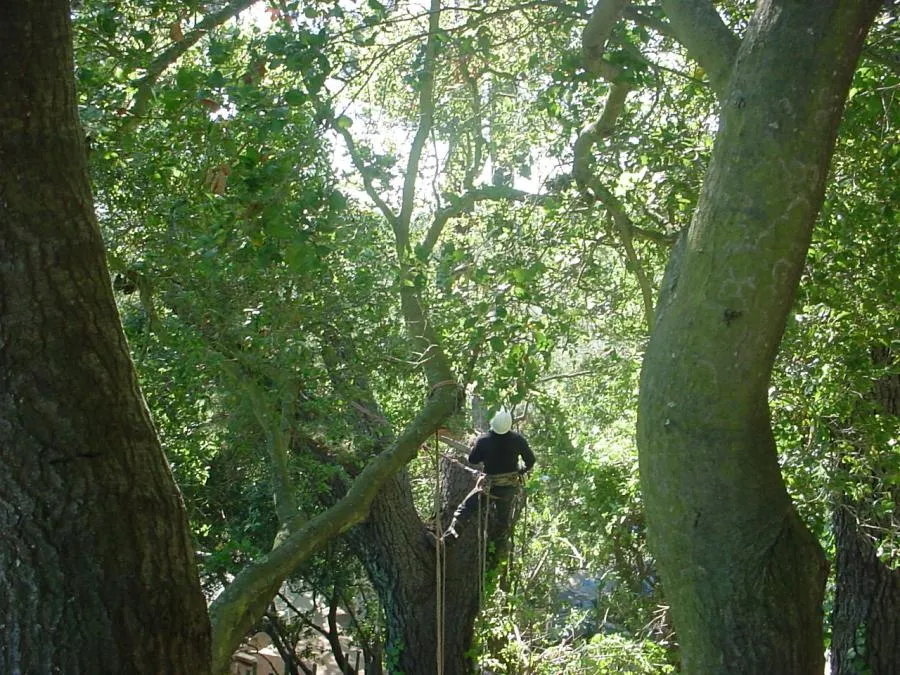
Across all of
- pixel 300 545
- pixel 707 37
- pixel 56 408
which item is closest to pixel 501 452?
pixel 300 545

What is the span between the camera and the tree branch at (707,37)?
3557 millimetres

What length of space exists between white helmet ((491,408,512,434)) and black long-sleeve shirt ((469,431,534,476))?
0.20 metres

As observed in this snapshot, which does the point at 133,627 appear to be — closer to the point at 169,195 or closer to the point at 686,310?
the point at 686,310

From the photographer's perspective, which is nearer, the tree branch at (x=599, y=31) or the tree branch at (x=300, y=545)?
the tree branch at (x=599, y=31)

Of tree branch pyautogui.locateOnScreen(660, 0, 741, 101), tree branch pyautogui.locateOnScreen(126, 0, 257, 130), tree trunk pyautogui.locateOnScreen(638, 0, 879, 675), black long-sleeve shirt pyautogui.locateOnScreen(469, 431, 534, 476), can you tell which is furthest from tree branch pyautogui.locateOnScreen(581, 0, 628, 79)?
black long-sleeve shirt pyautogui.locateOnScreen(469, 431, 534, 476)

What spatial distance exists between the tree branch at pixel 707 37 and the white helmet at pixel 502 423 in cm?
431

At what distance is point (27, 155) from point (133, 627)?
143 cm

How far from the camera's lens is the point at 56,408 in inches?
111

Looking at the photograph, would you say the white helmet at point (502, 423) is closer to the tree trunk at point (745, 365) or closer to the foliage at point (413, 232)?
the foliage at point (413, 232)

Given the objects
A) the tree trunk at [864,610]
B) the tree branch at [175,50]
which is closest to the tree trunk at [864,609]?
the tree trunk at [864,610]

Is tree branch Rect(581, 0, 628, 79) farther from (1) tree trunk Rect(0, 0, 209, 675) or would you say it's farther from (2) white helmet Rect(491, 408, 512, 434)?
Result: (2) white helmet Rect(491, 408, 512, 434)

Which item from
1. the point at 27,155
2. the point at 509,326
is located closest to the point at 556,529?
the point at 509,326

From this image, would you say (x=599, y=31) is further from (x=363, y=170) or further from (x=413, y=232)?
(x=413, y=232)

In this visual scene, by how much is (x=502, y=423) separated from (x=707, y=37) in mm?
4656
